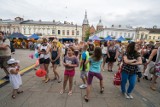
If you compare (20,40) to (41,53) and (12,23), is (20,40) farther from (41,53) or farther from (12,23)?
(12,23)

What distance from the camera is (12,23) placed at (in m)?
45.8

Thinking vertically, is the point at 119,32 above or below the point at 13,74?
above

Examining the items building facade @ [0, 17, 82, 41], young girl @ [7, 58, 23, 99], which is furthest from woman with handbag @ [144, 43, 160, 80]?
building facade @ [0, 17, 82, 41]

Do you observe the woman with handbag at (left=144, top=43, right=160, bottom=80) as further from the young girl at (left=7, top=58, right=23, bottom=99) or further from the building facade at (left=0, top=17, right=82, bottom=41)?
the building facade at (left=0, top=17, right=82, bottom=41)

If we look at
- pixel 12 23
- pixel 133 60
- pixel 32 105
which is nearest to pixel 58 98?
pixel 32 105

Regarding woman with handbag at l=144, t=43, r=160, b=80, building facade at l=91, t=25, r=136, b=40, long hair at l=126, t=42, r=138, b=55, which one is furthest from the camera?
building facade at l=91, t=25, r=136, b=40

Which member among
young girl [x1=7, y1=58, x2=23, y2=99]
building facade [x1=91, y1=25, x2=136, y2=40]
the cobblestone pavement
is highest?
building facade [x1=91, y1=25, x2=136, y2=40]

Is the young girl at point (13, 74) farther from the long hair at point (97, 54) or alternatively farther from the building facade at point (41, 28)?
the building facade at point (41, 28)

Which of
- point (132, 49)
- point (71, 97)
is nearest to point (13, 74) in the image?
point (71, 97)

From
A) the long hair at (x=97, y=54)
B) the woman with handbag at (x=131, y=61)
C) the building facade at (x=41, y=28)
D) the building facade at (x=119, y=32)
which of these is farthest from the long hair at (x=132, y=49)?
the building facade at (x=119, y=32)

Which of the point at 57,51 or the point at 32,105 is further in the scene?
the point at 57,51

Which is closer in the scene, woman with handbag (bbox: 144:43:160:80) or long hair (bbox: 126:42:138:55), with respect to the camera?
long hair (bbox: 126:42:138:55)

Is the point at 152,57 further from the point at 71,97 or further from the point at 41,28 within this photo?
the point at 41,28

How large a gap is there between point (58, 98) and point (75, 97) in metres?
0.51
